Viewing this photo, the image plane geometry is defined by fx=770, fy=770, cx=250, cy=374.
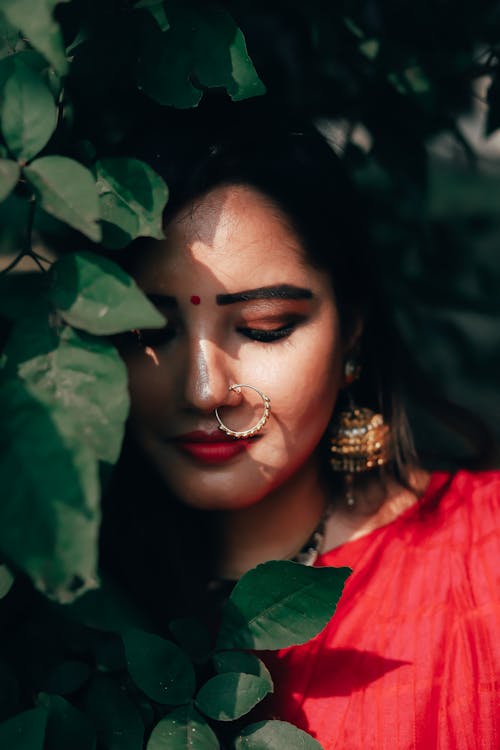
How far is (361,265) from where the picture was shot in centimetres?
→ 152

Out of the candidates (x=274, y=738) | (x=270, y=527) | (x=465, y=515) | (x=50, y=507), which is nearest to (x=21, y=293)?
(x=50, y=507)

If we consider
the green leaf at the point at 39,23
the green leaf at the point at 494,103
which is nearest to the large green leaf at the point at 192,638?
the green leaf at the point at 39,23

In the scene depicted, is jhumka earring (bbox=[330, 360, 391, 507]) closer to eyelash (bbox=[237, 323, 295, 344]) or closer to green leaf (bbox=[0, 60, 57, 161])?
eyelash (bbox=[237, 323, 295, 344])

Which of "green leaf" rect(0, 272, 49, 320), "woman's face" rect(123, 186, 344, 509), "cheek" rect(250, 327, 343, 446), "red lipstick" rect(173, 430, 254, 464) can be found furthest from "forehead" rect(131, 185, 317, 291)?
"green leaf" rect(0, 272, 49, 320)

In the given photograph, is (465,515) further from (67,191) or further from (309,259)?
(67,191)

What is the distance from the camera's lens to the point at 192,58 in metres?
0.91

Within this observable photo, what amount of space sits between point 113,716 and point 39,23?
0.78 metres

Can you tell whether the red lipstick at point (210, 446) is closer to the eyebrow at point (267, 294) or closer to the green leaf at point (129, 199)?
the eyebrow at point (267, 294)

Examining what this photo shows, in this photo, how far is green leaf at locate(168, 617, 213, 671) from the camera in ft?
3.18

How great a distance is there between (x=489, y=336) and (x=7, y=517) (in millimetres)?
3342

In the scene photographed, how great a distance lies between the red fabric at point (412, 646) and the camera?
1176 millimetres

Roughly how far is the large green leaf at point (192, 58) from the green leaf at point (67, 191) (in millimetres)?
213

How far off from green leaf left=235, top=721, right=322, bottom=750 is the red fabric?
0.94 feet

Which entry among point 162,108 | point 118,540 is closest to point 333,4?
point 162,108
